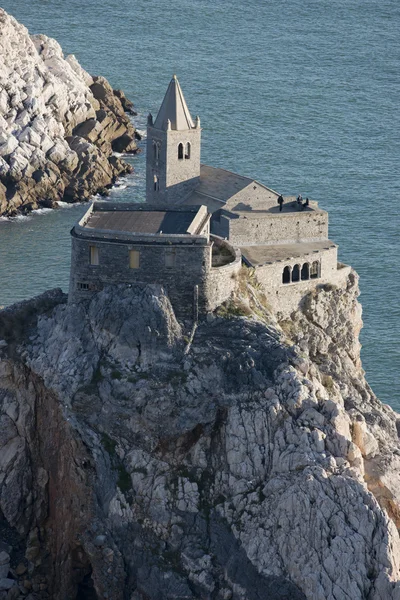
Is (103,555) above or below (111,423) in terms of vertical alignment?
below

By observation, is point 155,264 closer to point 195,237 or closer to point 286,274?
point 195,237

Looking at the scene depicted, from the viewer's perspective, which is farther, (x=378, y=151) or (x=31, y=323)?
(x=378, y=151)

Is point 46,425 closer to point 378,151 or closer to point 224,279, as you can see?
point 224,279

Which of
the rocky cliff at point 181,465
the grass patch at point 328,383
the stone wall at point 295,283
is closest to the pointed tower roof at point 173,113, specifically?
the stone wall at point 295,283

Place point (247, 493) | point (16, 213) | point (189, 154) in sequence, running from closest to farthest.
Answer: point (247, 493)
point (189, 154)
point (16, 213)

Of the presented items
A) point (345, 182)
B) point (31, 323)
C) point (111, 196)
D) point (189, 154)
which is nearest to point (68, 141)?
point (111, 196)

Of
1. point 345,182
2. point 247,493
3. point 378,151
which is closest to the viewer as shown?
point 247,493

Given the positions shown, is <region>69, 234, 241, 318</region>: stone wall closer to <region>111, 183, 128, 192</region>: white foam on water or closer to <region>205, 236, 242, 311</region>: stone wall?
<region>205, 236, 242, 311</region>: stone wall

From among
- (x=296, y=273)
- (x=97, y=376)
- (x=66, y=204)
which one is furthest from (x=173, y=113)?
(x=66, y=204)
